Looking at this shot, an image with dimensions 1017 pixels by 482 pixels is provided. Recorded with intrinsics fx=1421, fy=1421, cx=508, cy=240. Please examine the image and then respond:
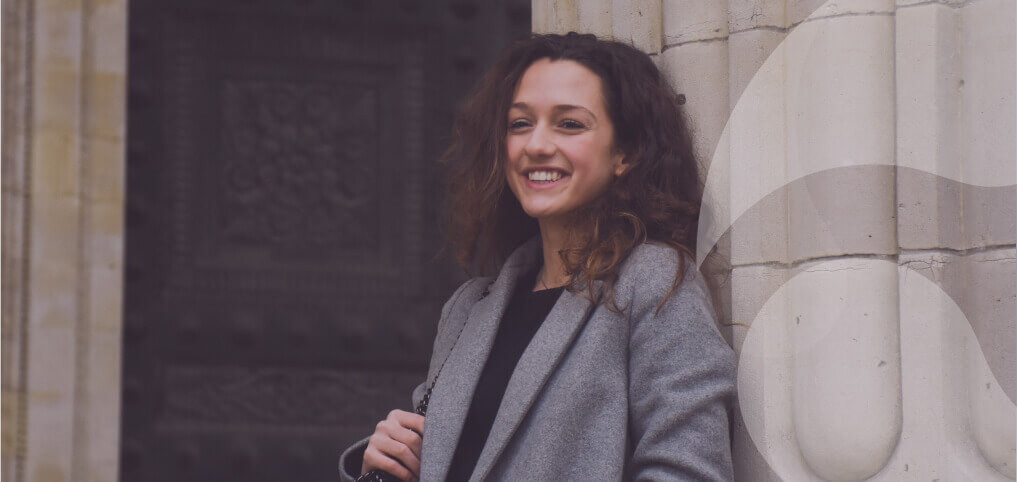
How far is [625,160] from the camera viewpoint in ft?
8.19

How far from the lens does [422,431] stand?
2484 mm

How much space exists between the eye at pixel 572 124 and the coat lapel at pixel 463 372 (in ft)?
1.02

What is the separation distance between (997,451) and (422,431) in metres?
0.95

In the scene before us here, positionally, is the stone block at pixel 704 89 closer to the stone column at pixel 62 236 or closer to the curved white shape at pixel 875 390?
the curved white shape at pixel 875 390

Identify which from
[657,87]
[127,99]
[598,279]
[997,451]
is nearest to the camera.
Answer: [997,451]

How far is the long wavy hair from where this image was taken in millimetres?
2424

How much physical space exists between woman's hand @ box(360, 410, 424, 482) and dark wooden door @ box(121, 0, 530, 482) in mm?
1740

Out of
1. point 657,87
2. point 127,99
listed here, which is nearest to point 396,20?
point 127,99

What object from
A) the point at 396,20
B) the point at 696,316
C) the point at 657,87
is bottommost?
the point at 696,316

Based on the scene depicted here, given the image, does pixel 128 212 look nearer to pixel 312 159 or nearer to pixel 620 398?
pixel 312 159

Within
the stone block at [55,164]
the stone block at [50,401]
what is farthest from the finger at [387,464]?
the stone block at [55,164]

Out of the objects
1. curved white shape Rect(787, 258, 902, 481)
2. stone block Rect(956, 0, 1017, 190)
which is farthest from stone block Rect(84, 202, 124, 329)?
stone block Rect(956, 0, 1017, 190)

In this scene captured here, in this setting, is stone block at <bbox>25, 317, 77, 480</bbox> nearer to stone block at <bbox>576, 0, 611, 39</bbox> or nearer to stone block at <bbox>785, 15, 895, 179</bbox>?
stone block at <bbox>576, 0, 611, 39</bbox>

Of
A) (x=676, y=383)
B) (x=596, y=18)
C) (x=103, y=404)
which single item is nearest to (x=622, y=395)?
(x=676, y=383)
